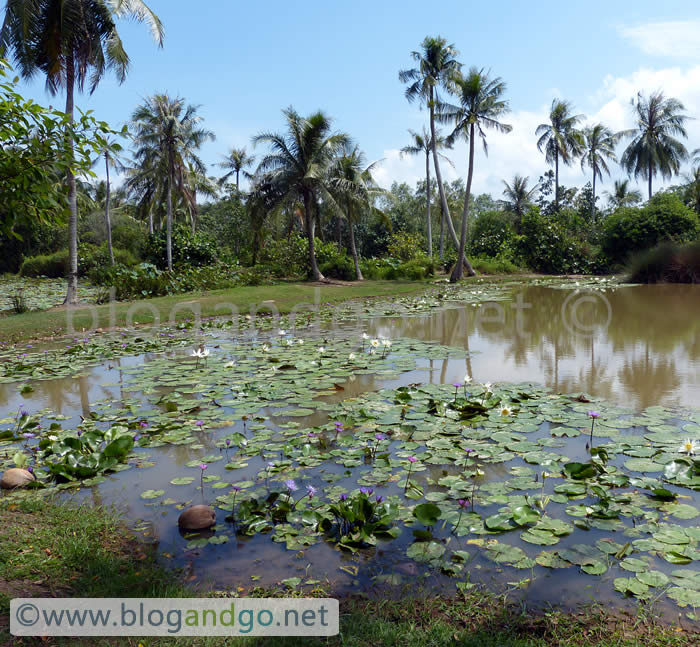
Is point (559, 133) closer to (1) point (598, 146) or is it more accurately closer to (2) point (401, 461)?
(1) point (598, 146)

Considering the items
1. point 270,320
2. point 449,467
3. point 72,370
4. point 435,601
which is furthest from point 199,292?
point 435,601

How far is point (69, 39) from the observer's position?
14477 mm

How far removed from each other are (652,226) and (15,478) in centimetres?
2670

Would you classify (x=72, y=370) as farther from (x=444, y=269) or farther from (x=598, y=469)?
(x=444, y=269)

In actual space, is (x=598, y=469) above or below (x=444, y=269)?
below

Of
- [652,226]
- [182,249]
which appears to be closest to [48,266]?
[182,249]

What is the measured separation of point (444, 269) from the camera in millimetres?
31172

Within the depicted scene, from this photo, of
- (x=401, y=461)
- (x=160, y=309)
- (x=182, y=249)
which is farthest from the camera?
(x=182, y=249)

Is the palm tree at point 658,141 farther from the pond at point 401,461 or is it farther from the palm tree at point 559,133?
the pond at point 401,461

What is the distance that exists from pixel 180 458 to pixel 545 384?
159 inches

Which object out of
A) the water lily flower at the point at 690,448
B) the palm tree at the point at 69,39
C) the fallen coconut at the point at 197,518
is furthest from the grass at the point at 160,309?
the water lily flower at the point at 690,448

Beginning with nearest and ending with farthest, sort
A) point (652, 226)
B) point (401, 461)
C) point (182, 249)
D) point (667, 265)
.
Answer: point (401, 461) < point (667, 265) < point (652, 226) < point (182, 249)

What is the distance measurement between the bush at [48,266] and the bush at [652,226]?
32102mm

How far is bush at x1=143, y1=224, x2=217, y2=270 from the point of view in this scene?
30.1 metres
